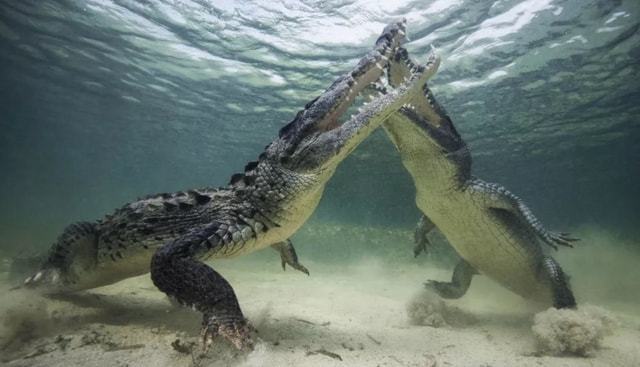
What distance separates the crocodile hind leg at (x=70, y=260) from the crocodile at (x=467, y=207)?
4182mm

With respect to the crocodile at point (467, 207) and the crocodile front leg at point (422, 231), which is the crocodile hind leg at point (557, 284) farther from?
the crocodile front leg at point (422, 231)

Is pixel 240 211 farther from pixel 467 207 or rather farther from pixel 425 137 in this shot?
pixel 467 207

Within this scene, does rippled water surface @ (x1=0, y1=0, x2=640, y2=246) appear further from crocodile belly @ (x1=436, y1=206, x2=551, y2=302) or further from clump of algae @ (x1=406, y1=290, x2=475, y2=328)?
clump of algae @ (x1=406, y1=290, x2=475, y2=328)

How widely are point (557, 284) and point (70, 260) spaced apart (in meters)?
6.99

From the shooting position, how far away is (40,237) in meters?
18.2

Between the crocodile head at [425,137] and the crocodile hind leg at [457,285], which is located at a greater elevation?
the crocodile head at [425,137]

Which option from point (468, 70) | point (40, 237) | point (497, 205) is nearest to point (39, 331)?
point (497, 205)

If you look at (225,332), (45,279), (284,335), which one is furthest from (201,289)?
(45,279)

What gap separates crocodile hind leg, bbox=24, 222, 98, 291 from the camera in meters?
4.38

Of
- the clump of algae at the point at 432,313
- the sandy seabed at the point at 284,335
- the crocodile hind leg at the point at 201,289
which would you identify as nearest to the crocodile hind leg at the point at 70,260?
the sandy seabed at the point at 284,335

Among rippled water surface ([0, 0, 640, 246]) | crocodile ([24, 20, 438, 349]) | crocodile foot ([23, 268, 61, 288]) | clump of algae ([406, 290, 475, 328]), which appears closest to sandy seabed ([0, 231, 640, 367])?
clump of algae ([406, 290, 475, 328])

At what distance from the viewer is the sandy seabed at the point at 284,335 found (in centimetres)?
296

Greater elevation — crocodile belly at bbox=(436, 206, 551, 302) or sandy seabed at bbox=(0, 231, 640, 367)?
crocodile belly at bbox=(436, 206, 551, 302)

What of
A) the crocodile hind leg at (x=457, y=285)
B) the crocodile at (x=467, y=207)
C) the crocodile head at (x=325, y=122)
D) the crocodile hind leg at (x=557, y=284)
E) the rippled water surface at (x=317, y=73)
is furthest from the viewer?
the rippled water surface at (x=317, y=73)
